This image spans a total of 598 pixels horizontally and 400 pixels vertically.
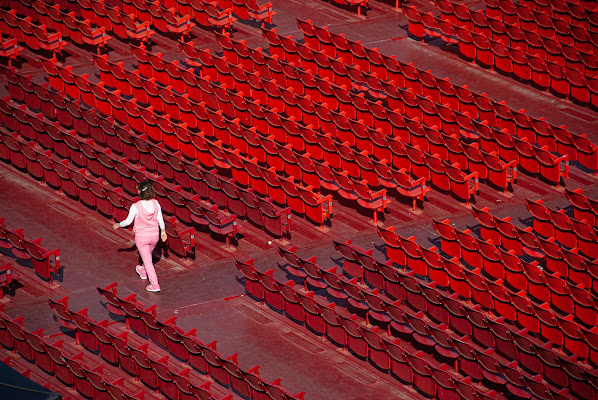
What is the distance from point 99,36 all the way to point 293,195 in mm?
4889

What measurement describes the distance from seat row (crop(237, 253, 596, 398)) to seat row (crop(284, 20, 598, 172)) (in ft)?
11.3

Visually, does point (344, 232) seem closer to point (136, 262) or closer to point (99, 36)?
point (136, 262)

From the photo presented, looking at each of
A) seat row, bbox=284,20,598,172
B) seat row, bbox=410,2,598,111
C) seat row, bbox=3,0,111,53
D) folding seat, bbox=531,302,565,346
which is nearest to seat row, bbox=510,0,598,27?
seat row, bbox=410,2,598,111

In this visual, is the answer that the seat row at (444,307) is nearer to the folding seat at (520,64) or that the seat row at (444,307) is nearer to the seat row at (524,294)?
the seat row at (524,294)

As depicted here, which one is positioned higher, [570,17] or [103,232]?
[570,17]

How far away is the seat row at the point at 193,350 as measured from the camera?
960cm

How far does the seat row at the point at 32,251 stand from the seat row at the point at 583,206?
18.4 feet

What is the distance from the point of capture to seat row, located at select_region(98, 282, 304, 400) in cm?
960

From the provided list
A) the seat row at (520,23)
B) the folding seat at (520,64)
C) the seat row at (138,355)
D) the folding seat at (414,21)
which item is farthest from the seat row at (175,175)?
the seat row at (520,23)

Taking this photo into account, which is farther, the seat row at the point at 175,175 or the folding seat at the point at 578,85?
the folding seat at the point at 578,85

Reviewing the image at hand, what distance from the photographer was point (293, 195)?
40.8 ft

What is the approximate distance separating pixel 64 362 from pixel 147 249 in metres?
1.64

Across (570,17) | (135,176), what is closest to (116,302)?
(135,176)

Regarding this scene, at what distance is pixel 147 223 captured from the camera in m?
10.9
